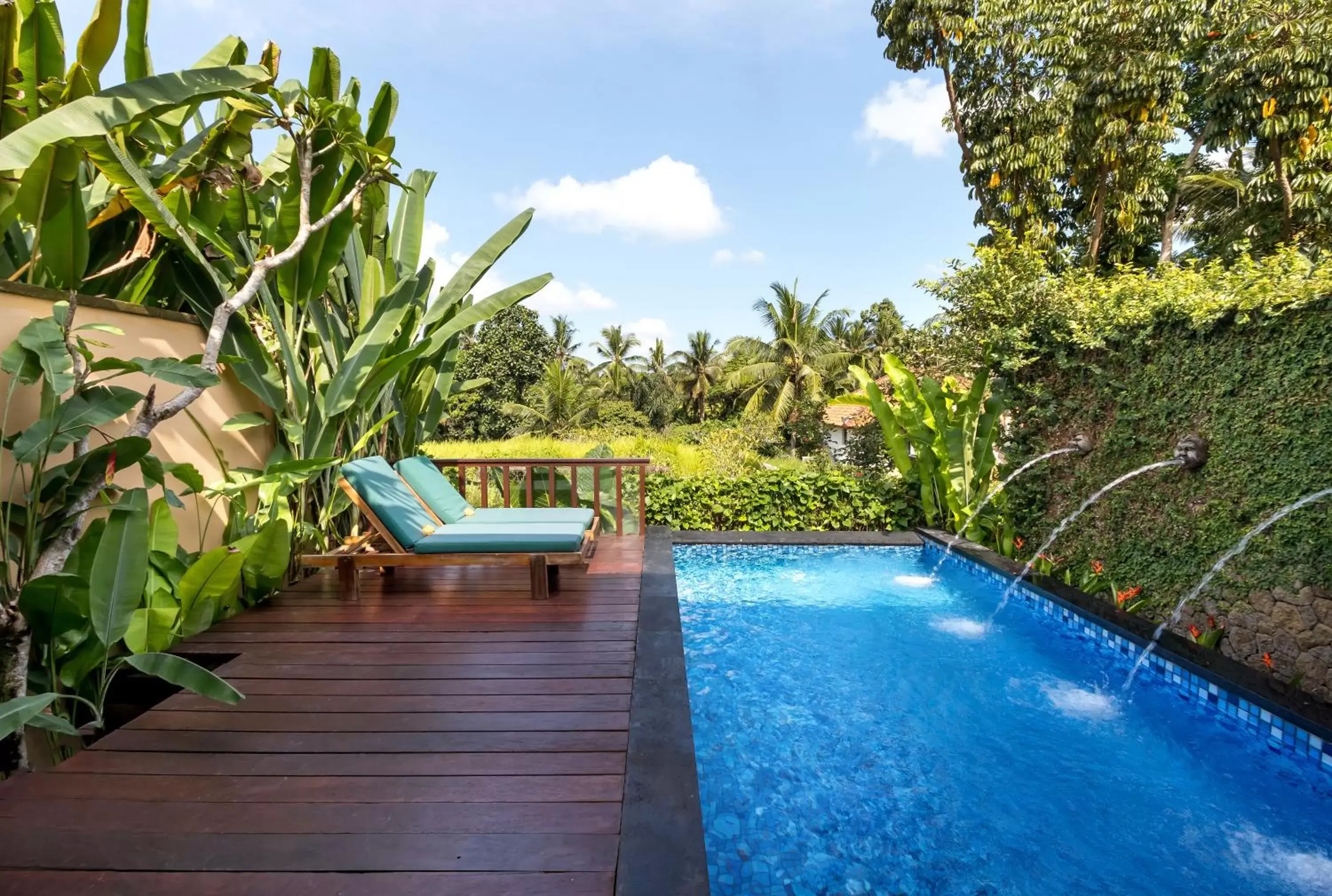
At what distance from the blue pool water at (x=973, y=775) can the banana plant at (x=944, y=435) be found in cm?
234

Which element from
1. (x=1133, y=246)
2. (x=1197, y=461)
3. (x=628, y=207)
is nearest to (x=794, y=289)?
(x=1133, y=246)

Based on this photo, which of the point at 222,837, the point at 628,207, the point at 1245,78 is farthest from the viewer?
the point at 628,207

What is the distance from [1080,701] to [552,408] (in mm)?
22960

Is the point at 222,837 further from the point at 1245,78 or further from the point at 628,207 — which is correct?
the point at 628,207

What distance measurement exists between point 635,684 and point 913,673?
2.39m

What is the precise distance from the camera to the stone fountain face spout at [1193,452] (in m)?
4.62

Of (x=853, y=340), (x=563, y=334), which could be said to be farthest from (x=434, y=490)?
(x=563, y=334)

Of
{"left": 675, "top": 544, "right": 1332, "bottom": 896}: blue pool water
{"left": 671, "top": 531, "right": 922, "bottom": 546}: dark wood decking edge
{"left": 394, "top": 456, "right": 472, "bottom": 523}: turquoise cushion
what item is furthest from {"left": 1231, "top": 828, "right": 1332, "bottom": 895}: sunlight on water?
{"left": 671, "top": 531, "right": 922, "bottom": 546}: dark wood decking edge

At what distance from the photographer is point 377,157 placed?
3521 mm

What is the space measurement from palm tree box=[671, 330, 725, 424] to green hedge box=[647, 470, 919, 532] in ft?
88.8

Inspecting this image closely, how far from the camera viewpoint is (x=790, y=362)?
2753 centimetres

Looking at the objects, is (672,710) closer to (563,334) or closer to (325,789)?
Result: (325,789)

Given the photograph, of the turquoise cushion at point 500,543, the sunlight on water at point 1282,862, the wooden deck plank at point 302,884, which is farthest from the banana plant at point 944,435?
the wooden deck plank at point 302,884

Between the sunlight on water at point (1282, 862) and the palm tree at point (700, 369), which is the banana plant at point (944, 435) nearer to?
the sunlight on water at point (1282, 862)
